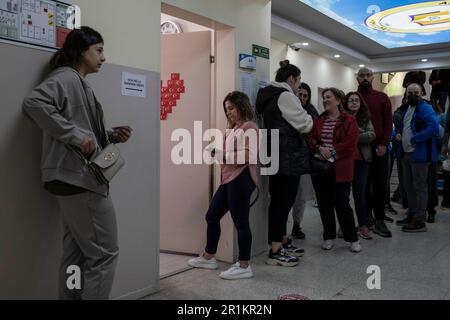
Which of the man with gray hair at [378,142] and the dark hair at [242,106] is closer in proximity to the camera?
the dark hair at [242,106]

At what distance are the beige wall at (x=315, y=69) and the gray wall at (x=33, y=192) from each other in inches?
158

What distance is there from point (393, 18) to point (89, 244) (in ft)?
17.0

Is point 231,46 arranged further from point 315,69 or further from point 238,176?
point 315,69

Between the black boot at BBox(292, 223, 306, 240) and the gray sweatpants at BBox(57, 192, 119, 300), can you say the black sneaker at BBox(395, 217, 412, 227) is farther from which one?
the gray sweatpants at BBox(57, 192, 119, 300)

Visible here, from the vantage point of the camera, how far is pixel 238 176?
8.86 feet

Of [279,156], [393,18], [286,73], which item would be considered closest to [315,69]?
[393,18]

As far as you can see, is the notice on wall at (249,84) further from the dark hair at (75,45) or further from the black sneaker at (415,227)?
the black sneaker at (415,227)

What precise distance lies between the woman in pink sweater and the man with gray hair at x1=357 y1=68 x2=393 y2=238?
5.60 ft

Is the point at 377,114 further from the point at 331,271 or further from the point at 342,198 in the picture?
the point at 331,271

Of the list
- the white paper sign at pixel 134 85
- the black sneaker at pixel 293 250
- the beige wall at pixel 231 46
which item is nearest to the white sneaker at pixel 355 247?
the black sneaker at pixel 293 250

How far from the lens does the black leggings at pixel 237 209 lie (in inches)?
107

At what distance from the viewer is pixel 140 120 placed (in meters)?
2.40
